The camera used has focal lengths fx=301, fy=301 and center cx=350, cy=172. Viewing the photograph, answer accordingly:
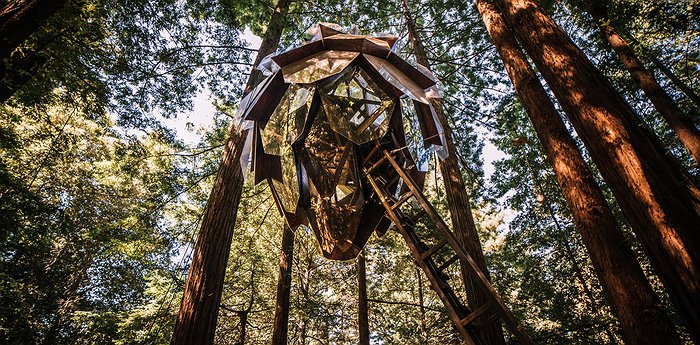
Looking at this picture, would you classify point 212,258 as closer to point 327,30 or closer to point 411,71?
point 327,30

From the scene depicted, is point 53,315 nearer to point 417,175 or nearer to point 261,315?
point 261,315

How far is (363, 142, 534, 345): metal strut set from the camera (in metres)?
2.43

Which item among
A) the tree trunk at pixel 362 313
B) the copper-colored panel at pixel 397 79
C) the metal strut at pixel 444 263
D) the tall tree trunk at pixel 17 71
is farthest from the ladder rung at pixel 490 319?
the tree trunk at pixel 362 313

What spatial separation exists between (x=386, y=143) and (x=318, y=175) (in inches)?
40.4

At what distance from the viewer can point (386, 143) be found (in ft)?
13.3

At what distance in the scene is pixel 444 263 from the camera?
3.06 metres

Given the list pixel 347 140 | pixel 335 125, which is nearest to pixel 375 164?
pixel 347 140

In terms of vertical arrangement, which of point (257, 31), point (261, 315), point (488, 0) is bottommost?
point (261, 315)

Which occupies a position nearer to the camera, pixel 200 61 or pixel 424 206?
pixel 424 206

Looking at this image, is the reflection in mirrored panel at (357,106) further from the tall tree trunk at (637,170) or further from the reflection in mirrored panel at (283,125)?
the tall tree trunk at (637,170)

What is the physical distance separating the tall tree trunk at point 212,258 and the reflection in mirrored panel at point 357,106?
5.76 feet

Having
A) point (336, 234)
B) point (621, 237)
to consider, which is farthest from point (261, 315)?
point (621, 237)

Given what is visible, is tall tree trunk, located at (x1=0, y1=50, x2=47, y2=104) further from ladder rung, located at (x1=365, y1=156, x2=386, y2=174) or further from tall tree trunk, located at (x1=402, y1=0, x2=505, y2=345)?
tall tree trunk, located at (x1=402, y1=0, x2=505, y2=345)

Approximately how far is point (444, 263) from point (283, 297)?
4.80m
